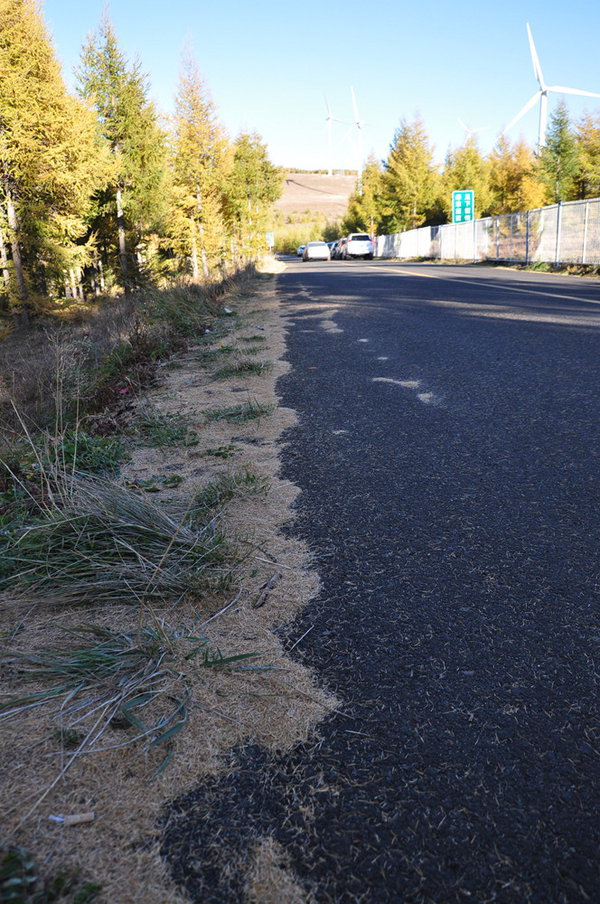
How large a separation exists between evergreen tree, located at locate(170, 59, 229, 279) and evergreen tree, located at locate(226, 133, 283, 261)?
2575 millimetres

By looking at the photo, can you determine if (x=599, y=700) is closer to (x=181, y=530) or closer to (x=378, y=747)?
(x=378, y=747)

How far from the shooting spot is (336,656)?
1.98 meters

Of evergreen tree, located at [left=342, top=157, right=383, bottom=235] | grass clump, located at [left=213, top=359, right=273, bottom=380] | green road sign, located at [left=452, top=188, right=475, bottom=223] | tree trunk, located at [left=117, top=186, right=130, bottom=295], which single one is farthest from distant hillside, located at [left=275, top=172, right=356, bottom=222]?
grass clump, located at [left=213, top=359, right=273, bottom=380]

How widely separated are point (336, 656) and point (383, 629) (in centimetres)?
21

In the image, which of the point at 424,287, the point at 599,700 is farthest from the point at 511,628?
the point at 424,287

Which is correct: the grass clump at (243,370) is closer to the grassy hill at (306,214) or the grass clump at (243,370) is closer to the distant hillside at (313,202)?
the grassy hill at (306,214)

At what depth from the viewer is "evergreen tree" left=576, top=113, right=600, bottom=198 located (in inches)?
1211

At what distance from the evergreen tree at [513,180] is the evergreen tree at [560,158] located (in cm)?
920

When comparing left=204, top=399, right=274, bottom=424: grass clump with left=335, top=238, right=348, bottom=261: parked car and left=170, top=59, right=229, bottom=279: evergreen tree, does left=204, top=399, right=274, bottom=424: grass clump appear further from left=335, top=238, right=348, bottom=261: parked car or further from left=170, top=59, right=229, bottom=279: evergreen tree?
left=335, top=238, right=348, bottom=261: parked car

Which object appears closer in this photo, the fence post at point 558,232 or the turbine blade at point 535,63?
the fence post at point 558,232

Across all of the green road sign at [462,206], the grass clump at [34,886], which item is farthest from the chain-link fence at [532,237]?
the grass clump at [34,886]

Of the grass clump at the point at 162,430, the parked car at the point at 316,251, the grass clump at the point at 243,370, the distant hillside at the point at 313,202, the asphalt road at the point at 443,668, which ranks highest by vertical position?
the distant hillside at the point at 313,202

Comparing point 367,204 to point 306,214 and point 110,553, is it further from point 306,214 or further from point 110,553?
point 306,214

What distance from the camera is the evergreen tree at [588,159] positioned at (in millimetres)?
30750
